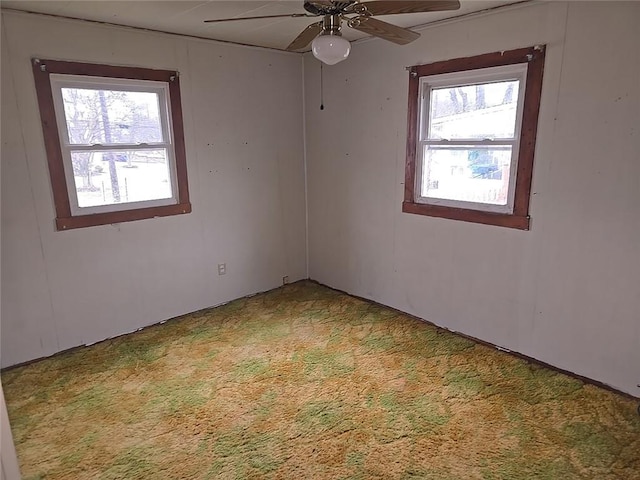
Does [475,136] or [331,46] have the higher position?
[331,46]

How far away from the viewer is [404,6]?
6.10 ft

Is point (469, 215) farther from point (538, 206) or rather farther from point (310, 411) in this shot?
point (310, 411)

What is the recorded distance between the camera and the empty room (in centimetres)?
223

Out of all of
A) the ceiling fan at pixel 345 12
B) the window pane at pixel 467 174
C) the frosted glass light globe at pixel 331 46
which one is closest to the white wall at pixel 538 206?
the window pane at pixel 467 174

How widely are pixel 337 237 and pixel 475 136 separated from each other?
5.46 ft

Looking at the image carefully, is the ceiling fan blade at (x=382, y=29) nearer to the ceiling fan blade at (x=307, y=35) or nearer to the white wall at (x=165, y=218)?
the ceiling fan blade at (x=307, y=35)

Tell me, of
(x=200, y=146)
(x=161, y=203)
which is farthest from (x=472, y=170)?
(x=161, y=203)

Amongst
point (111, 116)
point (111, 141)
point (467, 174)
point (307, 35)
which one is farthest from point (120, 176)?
point (467, 174)

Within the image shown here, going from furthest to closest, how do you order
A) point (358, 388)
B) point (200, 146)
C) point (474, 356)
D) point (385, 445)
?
point (200, 146), point (474, 356), point (358, 388), point (385, 445)

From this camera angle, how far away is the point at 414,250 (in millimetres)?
3533

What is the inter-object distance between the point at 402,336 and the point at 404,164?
1.39 metres

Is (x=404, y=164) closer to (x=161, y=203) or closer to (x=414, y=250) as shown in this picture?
(x=414, y=250)

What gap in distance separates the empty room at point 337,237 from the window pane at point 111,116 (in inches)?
0.6

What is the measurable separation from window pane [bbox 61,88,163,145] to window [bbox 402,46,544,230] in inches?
80.8
